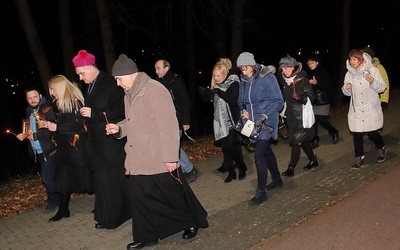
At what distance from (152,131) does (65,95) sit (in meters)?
1.79

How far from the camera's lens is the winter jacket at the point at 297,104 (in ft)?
23.3

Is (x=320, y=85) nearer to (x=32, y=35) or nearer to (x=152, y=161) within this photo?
(x=152, y=161)

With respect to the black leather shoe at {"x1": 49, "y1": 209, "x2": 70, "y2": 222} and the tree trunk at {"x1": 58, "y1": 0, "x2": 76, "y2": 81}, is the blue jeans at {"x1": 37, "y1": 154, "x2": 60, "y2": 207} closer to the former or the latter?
the black leather shoe at {"x1": 49, "y1": 209, "x2": 70, "y2": 222}

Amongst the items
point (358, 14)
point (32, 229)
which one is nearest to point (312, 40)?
point (358, 14)

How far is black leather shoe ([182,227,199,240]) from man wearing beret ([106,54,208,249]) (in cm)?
1

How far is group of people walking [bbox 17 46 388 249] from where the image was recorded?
4984mm

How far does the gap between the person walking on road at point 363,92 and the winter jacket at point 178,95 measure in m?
2.62

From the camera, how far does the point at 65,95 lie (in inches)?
239

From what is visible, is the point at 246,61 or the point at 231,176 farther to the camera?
the point at 231,176

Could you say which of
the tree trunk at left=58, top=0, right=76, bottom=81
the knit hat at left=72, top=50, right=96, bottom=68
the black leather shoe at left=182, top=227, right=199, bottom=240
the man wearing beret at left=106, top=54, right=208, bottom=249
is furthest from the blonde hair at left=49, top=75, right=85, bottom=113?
the tree trunk at left=58, top=0, right=76, bottom=81

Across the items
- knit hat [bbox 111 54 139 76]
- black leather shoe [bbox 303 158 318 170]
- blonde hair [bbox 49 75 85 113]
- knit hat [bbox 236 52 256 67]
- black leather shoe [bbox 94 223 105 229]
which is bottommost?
black leather shoe [bbox 94 223 105 229]

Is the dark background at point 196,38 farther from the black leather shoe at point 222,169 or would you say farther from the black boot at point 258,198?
the black boot at point 258,198

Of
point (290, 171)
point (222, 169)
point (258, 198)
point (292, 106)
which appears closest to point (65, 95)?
point (258, 198)

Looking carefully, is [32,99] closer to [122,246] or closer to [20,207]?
[20,207]
